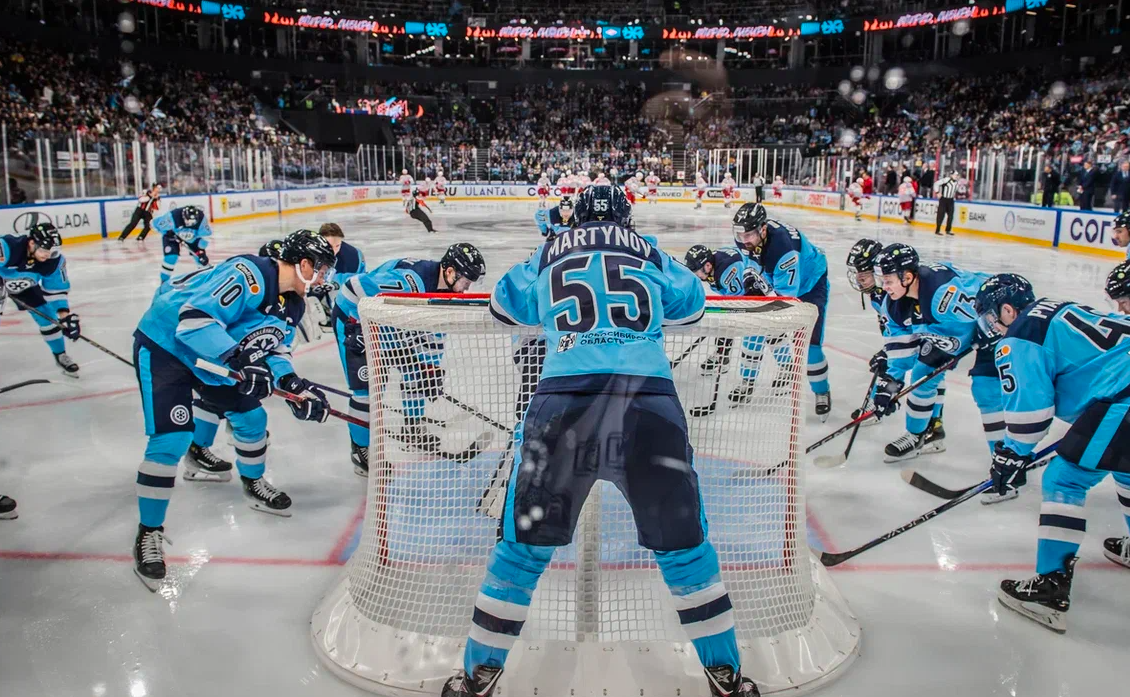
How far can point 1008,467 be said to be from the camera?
2758 millimetres

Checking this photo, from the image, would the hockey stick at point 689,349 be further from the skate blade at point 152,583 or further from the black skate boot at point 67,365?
the black skate boot at point 67,365

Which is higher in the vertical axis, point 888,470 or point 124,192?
point 124,192

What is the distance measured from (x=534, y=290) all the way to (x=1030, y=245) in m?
15.1

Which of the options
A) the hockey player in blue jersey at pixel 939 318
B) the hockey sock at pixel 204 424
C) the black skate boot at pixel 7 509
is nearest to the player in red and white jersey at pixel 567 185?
the hockey player in blue jersey at pixel 939 318

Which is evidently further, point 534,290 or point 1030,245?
point 1030,245

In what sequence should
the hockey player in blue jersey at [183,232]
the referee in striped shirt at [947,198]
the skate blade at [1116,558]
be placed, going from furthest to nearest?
the referee in striped shirt at [947,198]
the hockey player in blue jersey at [183,232]
the skate blade at [1116,558]

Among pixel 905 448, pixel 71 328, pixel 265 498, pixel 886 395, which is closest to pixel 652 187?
pixel 71 328

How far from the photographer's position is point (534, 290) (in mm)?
2320

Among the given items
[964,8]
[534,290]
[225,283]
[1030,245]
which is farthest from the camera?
[964,8]

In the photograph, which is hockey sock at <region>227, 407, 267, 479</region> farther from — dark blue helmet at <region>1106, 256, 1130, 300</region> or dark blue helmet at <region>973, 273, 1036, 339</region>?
dark blue helmet at <region>1106, 256, 1130, 300</region>

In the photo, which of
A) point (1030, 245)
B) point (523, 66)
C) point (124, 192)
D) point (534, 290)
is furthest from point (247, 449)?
point (523, 66)

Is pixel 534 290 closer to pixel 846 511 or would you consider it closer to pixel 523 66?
pixel 846 511

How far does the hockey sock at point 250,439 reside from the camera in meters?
3.73

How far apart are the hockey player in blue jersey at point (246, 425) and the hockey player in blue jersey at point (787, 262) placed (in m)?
2.78
